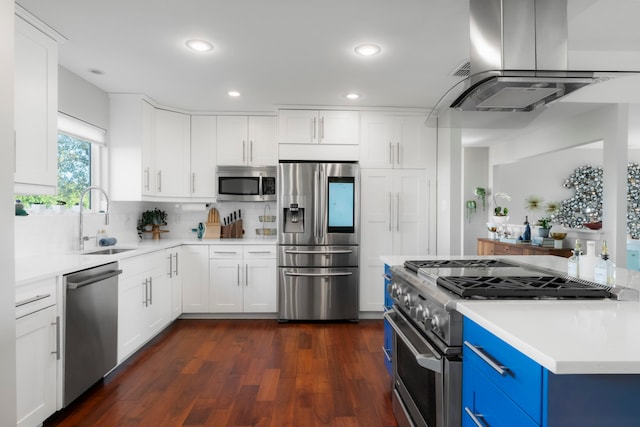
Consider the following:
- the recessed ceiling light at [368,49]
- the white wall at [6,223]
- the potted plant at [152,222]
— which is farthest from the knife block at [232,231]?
the white wall at [6,223]

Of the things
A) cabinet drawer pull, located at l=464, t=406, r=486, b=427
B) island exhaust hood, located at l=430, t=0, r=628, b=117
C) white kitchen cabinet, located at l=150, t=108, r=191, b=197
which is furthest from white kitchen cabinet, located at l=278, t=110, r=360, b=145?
cabinet drawer pull, located at l=464, t=406, r=486, b=427

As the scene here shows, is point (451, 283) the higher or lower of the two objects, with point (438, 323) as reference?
higher

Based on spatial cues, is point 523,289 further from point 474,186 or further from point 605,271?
point 474,186

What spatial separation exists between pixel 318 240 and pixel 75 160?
8.15 feet

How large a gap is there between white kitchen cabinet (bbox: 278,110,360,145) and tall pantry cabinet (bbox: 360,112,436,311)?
138 mm

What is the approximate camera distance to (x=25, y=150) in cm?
220

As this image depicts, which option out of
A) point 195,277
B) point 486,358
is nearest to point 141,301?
point 195,277

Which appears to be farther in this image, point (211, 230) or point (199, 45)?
point (211, 230)

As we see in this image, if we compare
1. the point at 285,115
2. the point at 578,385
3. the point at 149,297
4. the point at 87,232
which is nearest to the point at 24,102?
the point at 87,232

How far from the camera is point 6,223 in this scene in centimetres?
142

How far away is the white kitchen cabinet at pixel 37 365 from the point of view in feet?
6.00

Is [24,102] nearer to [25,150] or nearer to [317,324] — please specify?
[25,150]

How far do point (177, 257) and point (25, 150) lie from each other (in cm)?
194

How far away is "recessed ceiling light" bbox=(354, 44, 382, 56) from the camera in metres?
2.64
